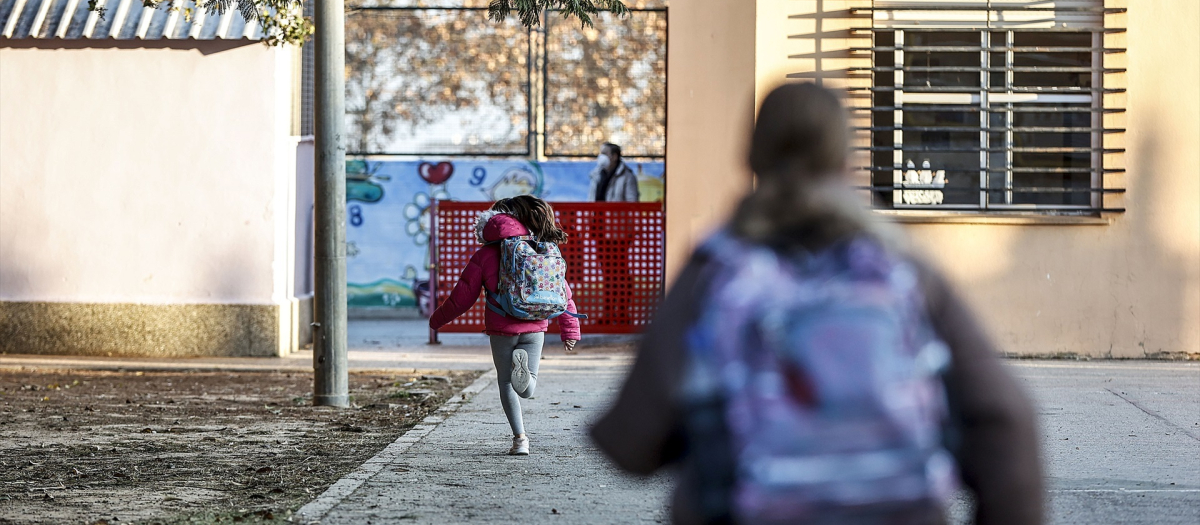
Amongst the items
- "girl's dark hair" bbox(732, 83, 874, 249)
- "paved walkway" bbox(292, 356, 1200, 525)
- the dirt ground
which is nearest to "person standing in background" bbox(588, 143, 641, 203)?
the dirt ground

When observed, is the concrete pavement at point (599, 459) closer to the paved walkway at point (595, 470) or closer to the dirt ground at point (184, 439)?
the paved walkway at point (595, 470)

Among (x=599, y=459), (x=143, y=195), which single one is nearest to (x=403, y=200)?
(x=143, y=195)

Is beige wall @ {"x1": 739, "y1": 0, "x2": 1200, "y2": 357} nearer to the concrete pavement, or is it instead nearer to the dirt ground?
the concrete pavement

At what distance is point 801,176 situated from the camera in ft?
7.05

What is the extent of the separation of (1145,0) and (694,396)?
1021 cm

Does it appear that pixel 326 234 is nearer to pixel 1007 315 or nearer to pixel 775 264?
pixel 1007 315

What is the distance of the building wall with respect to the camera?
11.5 meters

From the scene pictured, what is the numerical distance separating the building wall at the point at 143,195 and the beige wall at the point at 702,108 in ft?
11.8

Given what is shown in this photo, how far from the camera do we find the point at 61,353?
38.2ft

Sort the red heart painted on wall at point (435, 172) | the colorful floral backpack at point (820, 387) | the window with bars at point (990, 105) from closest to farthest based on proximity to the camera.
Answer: the colorful floral backpack at point (820, 387) < the window with bars at point (990, 105) < the red heart painted on wall at point (435, 172)

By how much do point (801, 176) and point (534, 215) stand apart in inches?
185

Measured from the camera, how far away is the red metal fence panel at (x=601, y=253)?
12.7m

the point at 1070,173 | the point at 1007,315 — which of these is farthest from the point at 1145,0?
the point at 1007,315

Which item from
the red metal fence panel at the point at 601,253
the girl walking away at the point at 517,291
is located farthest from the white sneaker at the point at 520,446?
the red metal fence panel at the point at 601,253
